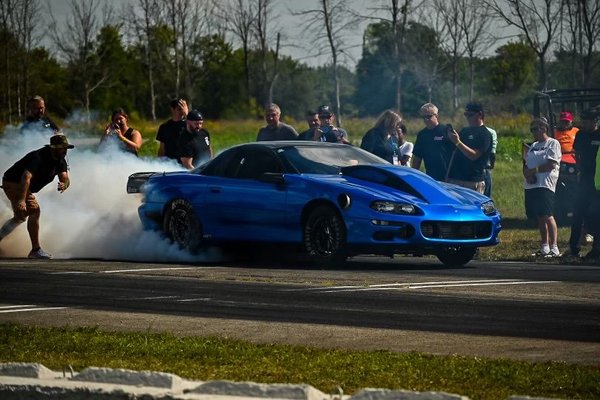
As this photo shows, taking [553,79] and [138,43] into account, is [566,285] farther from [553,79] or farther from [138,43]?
[138,43]

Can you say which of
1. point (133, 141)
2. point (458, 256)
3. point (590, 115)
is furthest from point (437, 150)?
point (133, 141)

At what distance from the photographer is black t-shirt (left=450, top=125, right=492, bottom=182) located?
20406mm

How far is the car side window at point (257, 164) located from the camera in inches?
723

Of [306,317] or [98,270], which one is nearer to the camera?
[306,317]

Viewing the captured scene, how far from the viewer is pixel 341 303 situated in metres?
13.2

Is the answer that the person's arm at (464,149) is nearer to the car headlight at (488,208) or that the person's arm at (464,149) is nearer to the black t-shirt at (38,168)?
the car headlight at (488,208)

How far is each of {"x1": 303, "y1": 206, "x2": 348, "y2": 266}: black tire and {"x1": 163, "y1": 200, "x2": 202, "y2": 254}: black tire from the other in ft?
5.51

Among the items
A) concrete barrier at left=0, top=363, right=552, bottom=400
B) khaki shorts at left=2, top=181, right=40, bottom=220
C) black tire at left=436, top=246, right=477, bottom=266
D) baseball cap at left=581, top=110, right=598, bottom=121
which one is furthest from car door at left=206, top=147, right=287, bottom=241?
concrete barrier at left=0, top=363, right=552, bottom=400

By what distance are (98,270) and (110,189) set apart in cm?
363

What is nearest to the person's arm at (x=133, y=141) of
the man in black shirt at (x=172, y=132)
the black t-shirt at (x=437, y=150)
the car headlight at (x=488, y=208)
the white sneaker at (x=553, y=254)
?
the man in black shirt at (x=172, y=132)

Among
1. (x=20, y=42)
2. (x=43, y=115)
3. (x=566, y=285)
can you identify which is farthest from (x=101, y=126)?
(x=566, y=285)

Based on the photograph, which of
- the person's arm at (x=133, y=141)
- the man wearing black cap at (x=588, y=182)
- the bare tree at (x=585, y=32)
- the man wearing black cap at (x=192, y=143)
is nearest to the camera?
the man wearing black cap at (x=588, y=182)

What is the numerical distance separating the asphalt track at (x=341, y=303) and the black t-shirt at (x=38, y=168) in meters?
1.51

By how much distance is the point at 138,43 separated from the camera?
84500 millimetres
